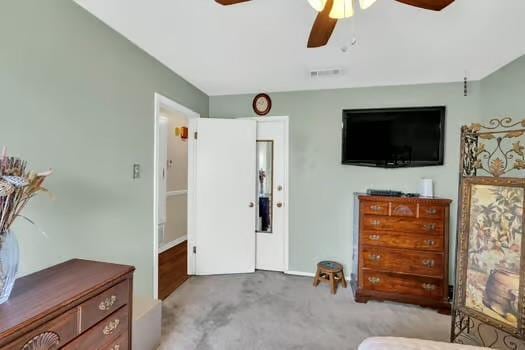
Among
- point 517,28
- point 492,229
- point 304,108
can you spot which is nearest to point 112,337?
point 492,229

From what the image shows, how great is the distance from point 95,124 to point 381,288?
296cm

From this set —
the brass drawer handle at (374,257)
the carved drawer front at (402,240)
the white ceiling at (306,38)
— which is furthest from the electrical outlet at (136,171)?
the brass drawer handle at (374,257)

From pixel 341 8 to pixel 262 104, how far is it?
2.29 meters

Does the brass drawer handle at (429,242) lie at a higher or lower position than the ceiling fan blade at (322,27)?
lower

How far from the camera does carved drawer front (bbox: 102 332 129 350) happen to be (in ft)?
4.38

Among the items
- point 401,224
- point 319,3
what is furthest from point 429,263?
point 319,3

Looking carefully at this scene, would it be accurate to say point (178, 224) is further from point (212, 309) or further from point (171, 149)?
point (212, 309)

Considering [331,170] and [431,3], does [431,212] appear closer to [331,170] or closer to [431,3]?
[331,170]

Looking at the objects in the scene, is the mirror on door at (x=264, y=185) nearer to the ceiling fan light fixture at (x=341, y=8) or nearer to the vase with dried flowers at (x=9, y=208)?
the ceiling fan light fixture at (x=341, y=8)

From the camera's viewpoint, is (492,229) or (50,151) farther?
(492,229)

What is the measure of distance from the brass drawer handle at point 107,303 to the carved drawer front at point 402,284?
232 centimetres

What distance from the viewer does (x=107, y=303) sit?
1316 mm

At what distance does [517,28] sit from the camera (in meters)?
1.90

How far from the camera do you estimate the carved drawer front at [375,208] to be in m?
2.71
